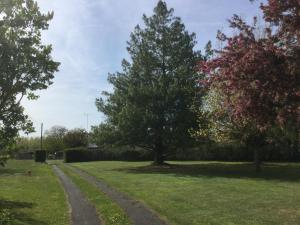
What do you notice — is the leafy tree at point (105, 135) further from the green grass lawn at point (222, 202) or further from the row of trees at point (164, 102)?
the green grass lawn at point (222, 202)

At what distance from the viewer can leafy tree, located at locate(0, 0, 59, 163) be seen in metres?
17.4

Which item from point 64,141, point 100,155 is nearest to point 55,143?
point 64,141

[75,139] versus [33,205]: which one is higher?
[75,139]

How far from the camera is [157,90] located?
41.8m

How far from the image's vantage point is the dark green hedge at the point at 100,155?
2514 inches

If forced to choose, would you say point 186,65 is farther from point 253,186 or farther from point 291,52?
point 291,52

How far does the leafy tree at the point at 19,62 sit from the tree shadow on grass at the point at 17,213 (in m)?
2.25

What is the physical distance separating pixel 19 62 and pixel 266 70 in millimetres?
9785

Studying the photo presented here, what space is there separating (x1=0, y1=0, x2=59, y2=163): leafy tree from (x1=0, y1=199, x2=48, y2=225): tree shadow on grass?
2.25m

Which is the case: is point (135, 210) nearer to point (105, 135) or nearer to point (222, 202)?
point (222, 202)

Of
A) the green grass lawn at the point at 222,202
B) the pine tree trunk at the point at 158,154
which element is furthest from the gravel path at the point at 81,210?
the pine tree trunk at the point at 158,154

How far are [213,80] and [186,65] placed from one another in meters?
30.3

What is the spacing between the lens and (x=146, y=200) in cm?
1772

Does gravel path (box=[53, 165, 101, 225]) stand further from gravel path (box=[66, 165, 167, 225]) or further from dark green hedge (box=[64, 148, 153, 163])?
dark green hedge (box=[64, 148, 153, 163])
